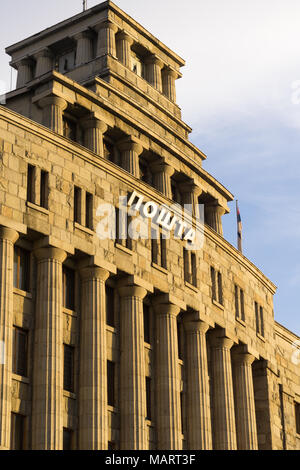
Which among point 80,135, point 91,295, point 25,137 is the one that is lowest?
point 91,295

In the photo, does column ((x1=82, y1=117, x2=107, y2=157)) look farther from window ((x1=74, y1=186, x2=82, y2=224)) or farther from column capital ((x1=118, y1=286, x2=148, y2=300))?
column capital ((x1=118, y1=286, x2=148, y2=300))

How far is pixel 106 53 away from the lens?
57.9 meters

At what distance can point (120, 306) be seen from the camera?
49.5m

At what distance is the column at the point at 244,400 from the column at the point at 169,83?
55.1 ft

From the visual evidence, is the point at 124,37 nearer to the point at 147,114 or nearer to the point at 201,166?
the point at 147,114

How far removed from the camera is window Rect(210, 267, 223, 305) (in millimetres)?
56625

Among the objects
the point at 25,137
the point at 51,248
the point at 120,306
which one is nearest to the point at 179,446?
the point at 120,306

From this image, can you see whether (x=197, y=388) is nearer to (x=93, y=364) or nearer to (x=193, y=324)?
(x=193, y=324)

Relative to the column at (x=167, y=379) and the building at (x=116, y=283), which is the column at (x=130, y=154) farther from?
the column at (x=167, y=379)

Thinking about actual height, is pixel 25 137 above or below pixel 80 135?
below

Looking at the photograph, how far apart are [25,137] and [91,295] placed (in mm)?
7960

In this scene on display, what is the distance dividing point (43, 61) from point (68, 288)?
18.8 meters

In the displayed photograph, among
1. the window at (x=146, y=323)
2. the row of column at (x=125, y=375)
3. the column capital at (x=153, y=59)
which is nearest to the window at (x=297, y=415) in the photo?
the row of column at (x=125, y=375)

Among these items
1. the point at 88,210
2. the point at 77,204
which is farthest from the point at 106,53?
the point at 77,204
